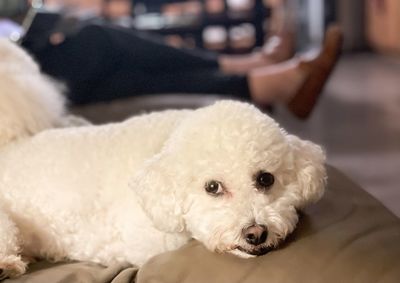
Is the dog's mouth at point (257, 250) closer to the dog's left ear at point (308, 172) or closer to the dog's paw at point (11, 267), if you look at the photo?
the dog's left ear at point (308, 172)

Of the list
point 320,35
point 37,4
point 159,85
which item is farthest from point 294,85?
point 320,35

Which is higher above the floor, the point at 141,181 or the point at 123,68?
the point at 141,181

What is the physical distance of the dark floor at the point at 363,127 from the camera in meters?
2.35

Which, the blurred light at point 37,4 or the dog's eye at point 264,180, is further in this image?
the blurred light at point 37,4

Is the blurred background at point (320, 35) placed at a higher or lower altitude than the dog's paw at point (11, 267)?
lower

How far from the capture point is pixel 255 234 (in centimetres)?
94

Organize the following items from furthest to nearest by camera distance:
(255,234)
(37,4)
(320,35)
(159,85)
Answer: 1. (320,35)
2. (37,4)
3. (159,85)
4. (255,234)

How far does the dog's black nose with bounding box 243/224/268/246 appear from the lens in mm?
935

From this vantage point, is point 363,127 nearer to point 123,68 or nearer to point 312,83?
point 312,83

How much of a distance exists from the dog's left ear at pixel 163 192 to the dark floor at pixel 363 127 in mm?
1131

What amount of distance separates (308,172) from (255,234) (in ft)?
0.50

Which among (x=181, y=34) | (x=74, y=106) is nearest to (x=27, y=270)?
(x=74, y=106)

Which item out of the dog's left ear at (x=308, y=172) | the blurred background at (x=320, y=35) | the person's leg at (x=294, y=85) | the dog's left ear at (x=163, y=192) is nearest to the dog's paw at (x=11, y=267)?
the dog's left ear at (x=163, y=192)

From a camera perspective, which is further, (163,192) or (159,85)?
(159,85)
